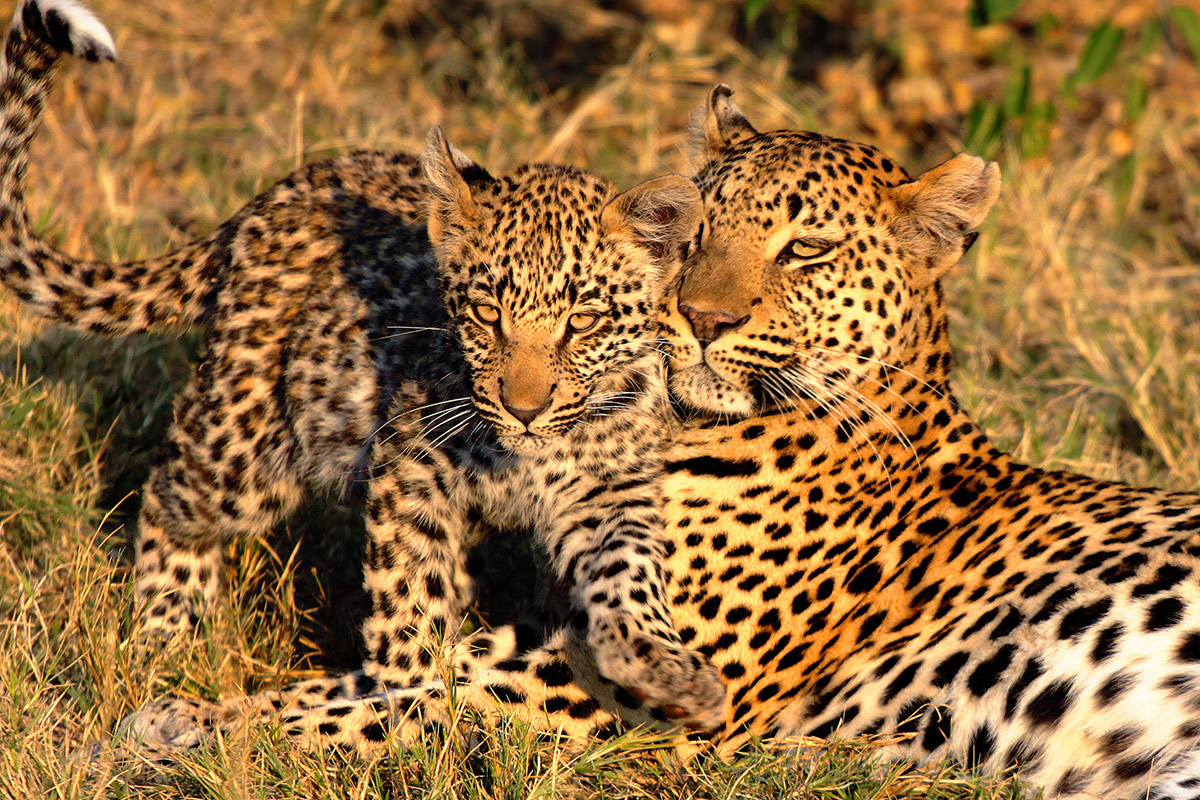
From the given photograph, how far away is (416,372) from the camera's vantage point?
16.9 feet

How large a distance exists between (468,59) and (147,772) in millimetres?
6390

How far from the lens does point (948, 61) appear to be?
34.3 ft

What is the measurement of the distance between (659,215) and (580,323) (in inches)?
17.5

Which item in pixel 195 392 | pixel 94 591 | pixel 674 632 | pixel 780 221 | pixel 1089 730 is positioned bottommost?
pixel 94 591

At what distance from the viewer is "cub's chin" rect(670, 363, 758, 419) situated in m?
4.91

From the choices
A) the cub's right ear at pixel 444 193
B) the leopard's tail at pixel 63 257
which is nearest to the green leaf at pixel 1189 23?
the cub's right ear at pixel 444 193

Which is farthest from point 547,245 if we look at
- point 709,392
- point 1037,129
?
point 1037,129

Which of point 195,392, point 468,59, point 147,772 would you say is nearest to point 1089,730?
point 147,772

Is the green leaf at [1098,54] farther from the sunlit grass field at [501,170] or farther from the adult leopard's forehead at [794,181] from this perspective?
the adult leopard's forehead at [794,181]

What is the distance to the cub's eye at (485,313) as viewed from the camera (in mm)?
4723

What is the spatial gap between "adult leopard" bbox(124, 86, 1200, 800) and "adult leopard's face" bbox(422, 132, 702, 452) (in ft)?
0.68

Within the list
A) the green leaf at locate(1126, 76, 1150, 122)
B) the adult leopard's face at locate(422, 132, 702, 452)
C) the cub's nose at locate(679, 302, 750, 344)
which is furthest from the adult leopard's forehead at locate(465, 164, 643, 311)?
the green leaf at locate(1126, 76, 1150, 122)

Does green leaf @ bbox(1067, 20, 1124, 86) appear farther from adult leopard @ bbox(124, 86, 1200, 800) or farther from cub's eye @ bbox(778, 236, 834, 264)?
cub's eye @ bbox(778, 236, 834, 264)

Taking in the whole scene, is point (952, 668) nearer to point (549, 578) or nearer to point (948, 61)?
point (549, 578)
